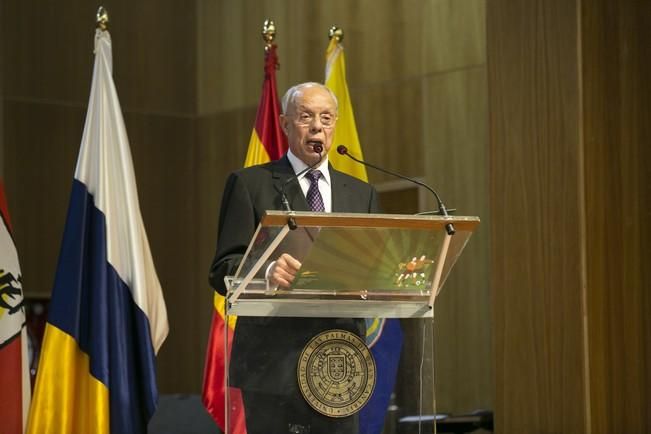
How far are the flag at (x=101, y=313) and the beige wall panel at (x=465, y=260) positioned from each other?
2183 mm

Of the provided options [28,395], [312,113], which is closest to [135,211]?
[28,395]

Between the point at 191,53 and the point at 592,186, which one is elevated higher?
the point at 191,53

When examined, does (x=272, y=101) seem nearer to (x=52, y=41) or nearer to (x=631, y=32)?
(x=631, y=32)

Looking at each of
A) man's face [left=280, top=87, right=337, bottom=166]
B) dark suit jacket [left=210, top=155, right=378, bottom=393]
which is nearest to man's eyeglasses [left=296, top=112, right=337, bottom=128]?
man's face [left=280, top=87, right=337, bottom=166]

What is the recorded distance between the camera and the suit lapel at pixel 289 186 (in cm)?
310

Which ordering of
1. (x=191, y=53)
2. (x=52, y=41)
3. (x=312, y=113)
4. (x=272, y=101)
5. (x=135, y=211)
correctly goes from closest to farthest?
(x=312, y=113)
(x=135, y=211)
(x=272, y=101)
(x=52, y=41)
(x=191, y=53)

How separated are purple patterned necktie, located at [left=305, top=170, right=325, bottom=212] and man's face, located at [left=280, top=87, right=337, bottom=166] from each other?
7 centimetres

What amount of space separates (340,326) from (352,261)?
0.57ft

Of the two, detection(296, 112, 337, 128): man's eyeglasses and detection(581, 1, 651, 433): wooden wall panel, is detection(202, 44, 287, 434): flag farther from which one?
detection(581, 1, 651, 433): wooden wall panel

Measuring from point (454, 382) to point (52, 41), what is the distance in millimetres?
3457

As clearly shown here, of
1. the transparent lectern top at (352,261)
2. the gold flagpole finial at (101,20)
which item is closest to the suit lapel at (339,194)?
the transparent lectern top at (352,261)

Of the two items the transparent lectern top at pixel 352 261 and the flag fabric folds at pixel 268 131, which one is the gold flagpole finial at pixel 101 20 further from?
the transparent lectern top at pixel 352 261

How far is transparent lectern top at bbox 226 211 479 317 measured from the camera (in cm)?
252

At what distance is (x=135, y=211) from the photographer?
466cm
